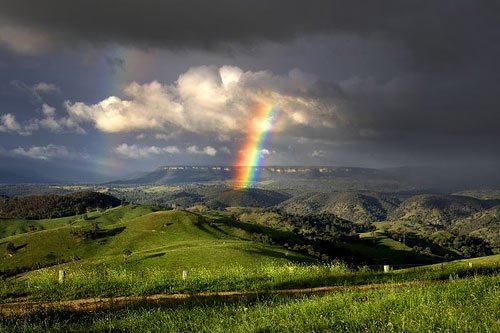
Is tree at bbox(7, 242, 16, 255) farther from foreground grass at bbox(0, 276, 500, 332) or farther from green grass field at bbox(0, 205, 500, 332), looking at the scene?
foreground grass at bbox(0, 276, 500, 332)

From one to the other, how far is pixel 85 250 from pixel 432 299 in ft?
561

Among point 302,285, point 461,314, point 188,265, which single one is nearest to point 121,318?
point 461,314

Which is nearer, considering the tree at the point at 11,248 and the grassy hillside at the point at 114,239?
the grassy hillside at the point at 114,239

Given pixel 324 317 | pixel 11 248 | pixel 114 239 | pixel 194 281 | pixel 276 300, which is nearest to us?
pixel 324 317

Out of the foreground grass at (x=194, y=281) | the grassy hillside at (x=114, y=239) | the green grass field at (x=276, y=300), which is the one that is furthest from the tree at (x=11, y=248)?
the foreground grass at (x=194, y=281)

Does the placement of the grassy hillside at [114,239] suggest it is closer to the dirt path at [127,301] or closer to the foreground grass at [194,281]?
the foreground grass at [194,281]

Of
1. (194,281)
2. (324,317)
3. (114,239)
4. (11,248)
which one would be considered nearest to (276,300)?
(324,317)

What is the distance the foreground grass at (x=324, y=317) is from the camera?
10.3 m

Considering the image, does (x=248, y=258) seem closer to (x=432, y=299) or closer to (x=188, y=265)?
(x=188, y=265)

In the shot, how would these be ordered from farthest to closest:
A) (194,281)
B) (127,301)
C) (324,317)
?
(194,281)
(127,301)
(324,317)

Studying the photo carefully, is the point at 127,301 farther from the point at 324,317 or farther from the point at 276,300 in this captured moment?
the point at 324,317

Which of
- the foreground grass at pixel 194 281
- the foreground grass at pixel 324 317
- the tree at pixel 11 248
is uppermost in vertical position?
the foreground grass at pixel 324 317

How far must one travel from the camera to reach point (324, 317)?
11438 mm

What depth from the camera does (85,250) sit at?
547ft
